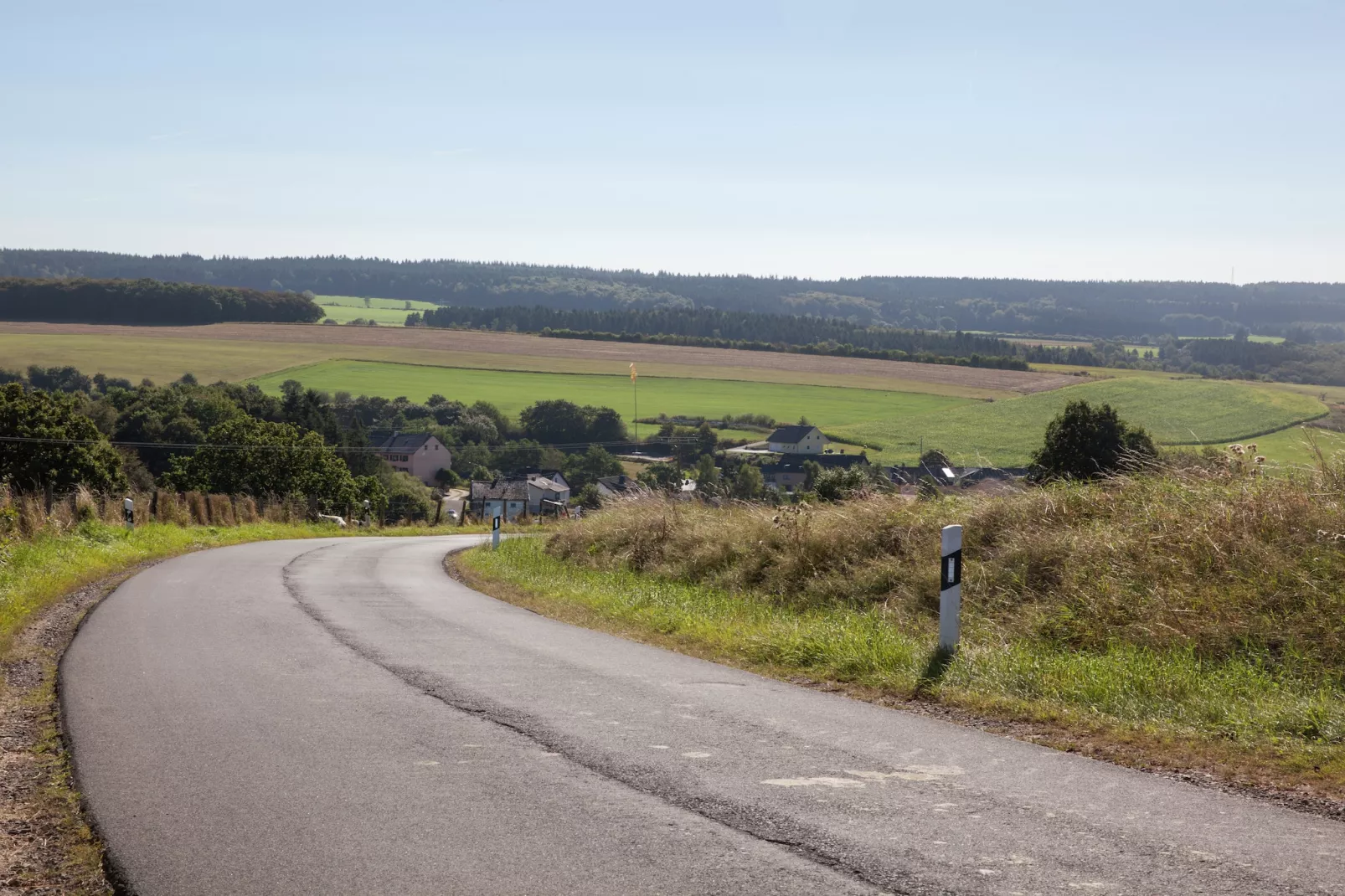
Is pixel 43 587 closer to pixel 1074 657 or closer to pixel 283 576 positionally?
pixel 283 576

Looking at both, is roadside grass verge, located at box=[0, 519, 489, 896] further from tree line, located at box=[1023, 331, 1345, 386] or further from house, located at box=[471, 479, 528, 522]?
tree line, located at box=[1023, 331, 1345, 386]

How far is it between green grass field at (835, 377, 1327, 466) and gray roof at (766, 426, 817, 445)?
10.7 ft

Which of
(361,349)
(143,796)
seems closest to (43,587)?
(143,796)

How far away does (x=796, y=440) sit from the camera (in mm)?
73188

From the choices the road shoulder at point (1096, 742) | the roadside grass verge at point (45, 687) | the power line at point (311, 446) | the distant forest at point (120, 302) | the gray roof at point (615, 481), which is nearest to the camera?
the roadside grass verge at point (45, 687)

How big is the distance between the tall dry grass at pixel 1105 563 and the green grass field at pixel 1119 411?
1466 inches

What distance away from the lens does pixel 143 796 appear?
538 centimetres

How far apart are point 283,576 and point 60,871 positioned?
14.7m

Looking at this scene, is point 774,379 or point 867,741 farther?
point 774,379

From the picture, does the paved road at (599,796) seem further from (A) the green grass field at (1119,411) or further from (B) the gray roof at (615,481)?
(B) the gray roof at (615,481)

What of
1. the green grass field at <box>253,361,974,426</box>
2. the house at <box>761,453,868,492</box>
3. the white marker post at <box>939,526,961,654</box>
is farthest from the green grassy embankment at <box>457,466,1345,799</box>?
the green grass field at <box>253,361,974,426</box>

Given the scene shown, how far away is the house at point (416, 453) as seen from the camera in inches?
3647

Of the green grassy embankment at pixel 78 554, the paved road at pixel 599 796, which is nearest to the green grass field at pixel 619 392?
the green grassy embankment at pixel 78 554

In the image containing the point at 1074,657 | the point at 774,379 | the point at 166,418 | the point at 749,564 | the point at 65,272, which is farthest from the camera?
the point at 65,272
